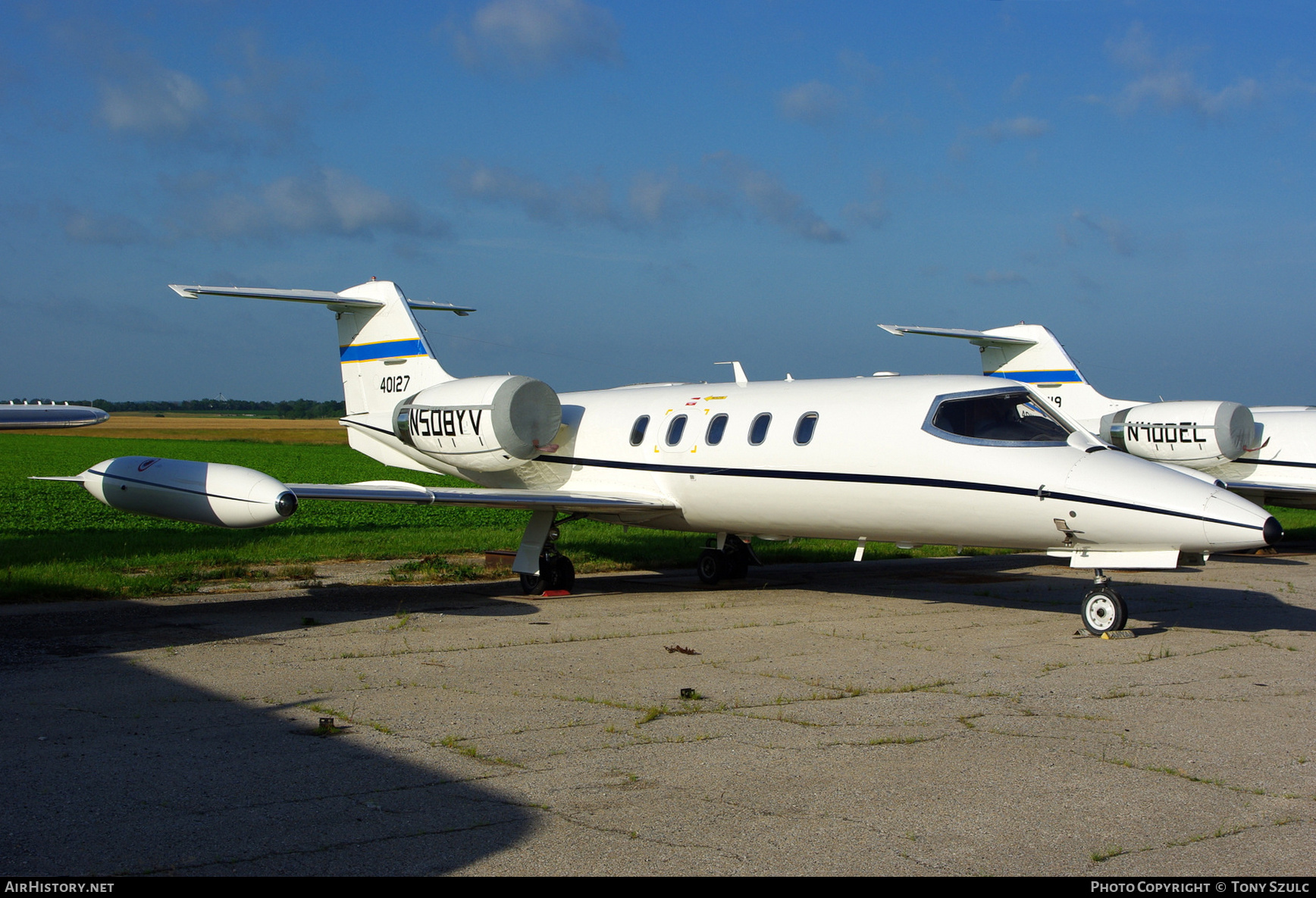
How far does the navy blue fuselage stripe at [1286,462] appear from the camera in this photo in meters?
21.8

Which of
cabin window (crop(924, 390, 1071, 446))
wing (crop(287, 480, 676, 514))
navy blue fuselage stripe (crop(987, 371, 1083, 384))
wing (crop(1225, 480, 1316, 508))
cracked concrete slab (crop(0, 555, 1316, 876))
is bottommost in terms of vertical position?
cracked concrete slab (crop(0, 555, 1316, 876))

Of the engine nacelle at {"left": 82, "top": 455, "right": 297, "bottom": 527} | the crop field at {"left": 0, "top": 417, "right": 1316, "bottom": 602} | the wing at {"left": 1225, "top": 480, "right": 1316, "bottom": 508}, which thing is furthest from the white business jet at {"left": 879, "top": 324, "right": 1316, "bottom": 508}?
the engine nacelle at {"left": 82, "top": 455, "right": 297, "bottom": 527}

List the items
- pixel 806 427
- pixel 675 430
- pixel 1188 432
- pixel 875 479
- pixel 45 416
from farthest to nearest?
1. pixel 1188 432
2. pixel 675 430
3. pixel 45 416
4. pixel 806 427
5. pixel 875 479

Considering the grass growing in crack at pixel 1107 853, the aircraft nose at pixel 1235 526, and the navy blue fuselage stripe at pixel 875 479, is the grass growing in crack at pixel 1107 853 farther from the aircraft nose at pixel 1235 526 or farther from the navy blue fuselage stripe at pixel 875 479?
the navy blue fuselage stripe at pixel 875 479

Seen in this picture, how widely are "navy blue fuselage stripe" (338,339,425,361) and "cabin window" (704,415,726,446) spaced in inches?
203

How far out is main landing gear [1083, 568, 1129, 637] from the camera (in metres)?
10.3

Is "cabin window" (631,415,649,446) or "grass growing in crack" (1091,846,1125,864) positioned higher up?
"cabin window" (631,415,649,446)

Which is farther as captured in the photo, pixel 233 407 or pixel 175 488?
pixel 233 407

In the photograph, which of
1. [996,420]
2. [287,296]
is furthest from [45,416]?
[996,420]

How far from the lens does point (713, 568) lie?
1523cm

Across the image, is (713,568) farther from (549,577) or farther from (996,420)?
(996,420)

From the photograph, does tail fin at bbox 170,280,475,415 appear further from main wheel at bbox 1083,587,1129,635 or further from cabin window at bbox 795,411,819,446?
main wheel at bbox 1083,587,1129,635

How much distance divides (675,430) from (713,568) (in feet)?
8.22

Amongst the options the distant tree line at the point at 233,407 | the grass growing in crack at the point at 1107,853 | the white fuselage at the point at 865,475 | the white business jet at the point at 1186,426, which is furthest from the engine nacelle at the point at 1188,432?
the distant tree line at the point at 233,407
